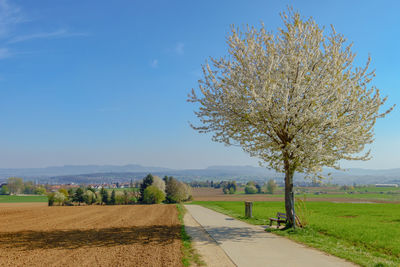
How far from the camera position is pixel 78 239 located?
49.2 ft

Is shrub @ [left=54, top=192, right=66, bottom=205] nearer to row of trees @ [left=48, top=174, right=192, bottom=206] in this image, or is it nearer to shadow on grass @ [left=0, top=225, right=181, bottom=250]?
row of trees @ [left=48, top=174, right=192, bottom=206]

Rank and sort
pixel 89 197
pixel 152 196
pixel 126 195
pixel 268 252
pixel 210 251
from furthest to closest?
pixel 126 195
pixel 152 196
pixel 89 197
pixel 210 251
pixel 268 252

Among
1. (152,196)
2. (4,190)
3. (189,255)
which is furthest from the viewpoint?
(4,190)

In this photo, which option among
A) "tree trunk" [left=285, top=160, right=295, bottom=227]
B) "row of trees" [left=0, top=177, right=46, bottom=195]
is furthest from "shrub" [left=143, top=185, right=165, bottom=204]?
"row of trees" [left=0, top=177, right=46, bottom=195]

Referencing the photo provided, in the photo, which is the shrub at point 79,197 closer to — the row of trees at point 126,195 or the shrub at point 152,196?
the row of trees at point 126,195

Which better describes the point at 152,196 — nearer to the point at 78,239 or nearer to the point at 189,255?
the point at 78,239

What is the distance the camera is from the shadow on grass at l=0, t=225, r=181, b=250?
13445 mm

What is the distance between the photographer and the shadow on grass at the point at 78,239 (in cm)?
1345

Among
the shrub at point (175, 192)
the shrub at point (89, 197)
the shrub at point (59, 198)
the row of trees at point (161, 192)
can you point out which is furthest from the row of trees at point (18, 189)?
the shrub at point (175, 192)

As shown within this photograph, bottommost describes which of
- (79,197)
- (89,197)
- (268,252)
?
(89,197)

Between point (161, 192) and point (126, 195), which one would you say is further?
point (161, 192)

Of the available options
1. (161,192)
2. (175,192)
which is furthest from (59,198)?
(175,192)

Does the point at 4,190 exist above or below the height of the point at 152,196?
below

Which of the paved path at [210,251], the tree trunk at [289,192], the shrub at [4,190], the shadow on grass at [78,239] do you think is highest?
the tree trunk at [289,192]
